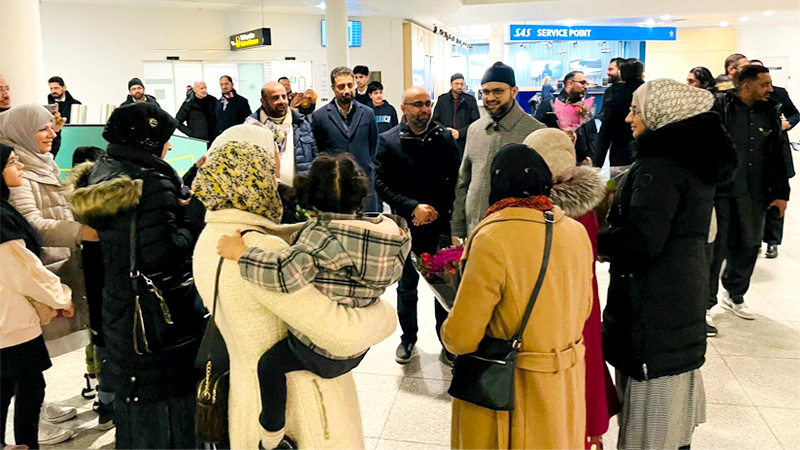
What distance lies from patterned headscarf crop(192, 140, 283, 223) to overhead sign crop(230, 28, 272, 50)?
10.5 meters

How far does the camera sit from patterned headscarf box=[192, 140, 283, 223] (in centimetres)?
175

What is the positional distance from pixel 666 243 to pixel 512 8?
12.3 metres

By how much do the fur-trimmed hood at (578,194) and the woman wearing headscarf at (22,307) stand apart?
2.04 meters

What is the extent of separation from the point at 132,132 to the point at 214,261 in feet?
2.92

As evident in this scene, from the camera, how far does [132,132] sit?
2.30 metres

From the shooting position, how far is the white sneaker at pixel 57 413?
10.5ft

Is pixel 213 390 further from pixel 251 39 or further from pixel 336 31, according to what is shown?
pixel 251 39

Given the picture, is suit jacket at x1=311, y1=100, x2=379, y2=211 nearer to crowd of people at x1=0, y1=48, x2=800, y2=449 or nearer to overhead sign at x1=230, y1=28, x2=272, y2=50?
crowd of people at x1=0, y1=48, x2=800, y2=449

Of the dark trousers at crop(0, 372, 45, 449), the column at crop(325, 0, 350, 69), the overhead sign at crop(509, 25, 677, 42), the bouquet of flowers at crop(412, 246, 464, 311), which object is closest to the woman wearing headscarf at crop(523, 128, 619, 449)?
the bouquet of flowers at crop(412, 246, 464, 311)

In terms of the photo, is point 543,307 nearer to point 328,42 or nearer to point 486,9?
point 328,42

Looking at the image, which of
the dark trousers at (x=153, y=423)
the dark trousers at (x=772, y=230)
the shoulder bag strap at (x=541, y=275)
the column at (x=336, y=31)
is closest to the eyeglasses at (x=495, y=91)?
the shoulder bag strap at (x=541, y=275)

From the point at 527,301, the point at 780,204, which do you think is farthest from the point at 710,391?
the point at 527,301

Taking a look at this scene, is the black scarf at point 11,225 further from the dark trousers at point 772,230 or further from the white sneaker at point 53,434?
the dark trousers at point 772,230

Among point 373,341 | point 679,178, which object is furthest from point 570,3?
point 373,341
